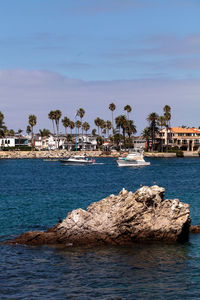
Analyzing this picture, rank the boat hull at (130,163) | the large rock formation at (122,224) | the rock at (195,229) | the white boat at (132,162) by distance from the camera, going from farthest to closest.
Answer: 1. the white boat at (132,162)
2. the boat hull at (130,163)
3. the rock at (195,229)
4. the large rock formation at (122,224)

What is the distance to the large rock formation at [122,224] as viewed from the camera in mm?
29500

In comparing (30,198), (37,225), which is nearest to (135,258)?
(37,225)

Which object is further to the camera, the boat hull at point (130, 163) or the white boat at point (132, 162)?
the white boat at point (132, 162)

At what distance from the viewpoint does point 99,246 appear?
29125mm

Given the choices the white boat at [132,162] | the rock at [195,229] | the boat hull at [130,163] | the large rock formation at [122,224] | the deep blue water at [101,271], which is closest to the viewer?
the deep blue water at [101,271]

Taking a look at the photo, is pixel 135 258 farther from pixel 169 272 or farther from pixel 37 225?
pixel 37 225

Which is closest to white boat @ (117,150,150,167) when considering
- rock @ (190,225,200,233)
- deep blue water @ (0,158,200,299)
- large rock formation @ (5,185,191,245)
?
rock @ (190,225,200,233)

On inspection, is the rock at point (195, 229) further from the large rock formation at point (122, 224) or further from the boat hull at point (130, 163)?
the boat hull at point (130, 163)

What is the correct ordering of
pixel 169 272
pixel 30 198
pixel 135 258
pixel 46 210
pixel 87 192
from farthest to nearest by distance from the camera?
pixel 87 192 → pixel 30 198 → pixel 46 210 → pixel 135 258 → pixel 169 272

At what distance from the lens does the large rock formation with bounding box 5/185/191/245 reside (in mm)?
29500

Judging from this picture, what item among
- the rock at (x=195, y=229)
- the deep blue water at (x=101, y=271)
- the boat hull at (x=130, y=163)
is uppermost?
the boat hull at (x=130, y=163)

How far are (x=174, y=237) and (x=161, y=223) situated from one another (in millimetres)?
1312

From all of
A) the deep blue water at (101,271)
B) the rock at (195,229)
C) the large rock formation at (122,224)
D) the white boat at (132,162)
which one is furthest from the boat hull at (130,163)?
the large rock formation at (122,224)

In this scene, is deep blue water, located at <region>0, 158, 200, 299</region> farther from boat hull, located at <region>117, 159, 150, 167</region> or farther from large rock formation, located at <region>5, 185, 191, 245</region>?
boat hull, located at <region>117, 159, 150, 167</region>
